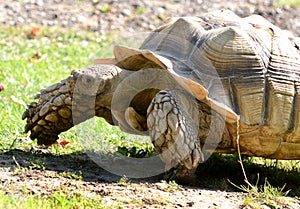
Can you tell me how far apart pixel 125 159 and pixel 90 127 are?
33.2 inches

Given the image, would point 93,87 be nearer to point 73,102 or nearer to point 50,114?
point 73,102

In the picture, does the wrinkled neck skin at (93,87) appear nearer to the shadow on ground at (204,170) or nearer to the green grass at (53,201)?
the shadow on ground at (204,170)

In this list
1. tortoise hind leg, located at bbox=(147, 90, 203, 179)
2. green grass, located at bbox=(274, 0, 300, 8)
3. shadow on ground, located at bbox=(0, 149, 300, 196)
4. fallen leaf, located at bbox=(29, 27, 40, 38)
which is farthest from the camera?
green grass, located at bbox=(274, 0, 300, 8)

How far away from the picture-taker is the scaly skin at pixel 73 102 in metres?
4.58

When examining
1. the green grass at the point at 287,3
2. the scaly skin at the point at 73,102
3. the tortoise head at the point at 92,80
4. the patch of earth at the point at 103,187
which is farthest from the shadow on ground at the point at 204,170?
the green grass at the point at 287,3

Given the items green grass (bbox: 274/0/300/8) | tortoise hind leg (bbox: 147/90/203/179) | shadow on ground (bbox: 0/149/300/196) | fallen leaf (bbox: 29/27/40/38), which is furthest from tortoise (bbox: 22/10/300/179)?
green grass (bbox: 274/0/300/8)

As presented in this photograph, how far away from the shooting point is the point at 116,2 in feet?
40.3

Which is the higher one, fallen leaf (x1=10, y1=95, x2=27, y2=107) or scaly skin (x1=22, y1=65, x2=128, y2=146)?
scaly skin (x1=22, y1=65, x2=128, y2=146)

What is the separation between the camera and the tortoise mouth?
15.9 feet

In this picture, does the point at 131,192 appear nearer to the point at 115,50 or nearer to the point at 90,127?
the point at 115,50

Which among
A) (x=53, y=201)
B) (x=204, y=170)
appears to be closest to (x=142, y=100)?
(x=204, y=170)

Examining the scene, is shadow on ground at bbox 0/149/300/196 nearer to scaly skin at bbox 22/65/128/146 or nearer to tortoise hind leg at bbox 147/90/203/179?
tortoise hind leg at bbox 147/90/203/179

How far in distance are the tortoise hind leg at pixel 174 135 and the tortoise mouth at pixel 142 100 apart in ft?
1.94

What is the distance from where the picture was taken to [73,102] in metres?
4.77
